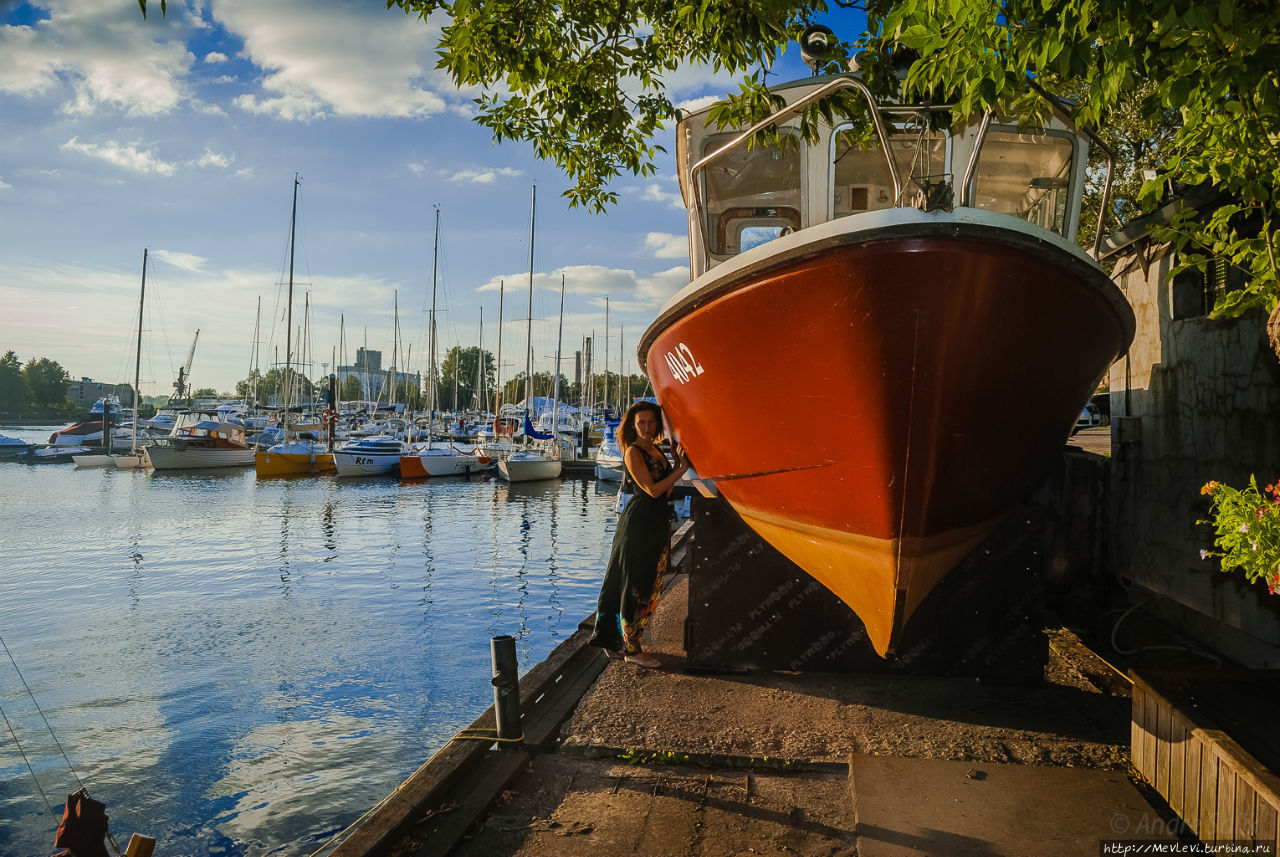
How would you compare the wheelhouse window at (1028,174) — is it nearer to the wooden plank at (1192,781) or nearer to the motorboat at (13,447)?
the wooden plank at (1192,781)

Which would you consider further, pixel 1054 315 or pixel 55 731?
pixel 55 731

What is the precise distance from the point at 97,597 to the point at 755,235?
11.5 metres

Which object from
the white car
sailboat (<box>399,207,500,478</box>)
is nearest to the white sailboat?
sailboat (<box>399,207,500,478</box>)

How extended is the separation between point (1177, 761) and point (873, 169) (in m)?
3.82

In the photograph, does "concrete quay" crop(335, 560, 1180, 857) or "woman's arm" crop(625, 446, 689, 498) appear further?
"woman's arm" crop(625, 446, 689, 498)

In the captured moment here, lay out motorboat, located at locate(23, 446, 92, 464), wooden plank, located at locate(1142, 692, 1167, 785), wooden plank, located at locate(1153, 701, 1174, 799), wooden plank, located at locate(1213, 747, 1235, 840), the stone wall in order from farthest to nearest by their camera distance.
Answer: motorboat, located at locate(23, 446, 92, 464)
the stone wall
wooden plank, located at locate(1142, 692, 1167, 785)
wooden plank, located at locate(1153, 701, 1174, 799)
wooden plank, located at locate(1213, 747, 1235, 840)

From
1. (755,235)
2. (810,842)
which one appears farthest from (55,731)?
(755,235)

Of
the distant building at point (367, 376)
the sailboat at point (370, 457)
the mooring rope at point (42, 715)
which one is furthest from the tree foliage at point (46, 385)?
the mooring rope at point (42, 715)

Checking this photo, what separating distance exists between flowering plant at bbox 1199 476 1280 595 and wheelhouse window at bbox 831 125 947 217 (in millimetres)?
2498

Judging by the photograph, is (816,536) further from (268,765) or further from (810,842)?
(268,765)

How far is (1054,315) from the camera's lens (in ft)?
12.9

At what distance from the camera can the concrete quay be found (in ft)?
10.2

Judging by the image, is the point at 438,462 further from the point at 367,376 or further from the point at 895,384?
the point at 367,376

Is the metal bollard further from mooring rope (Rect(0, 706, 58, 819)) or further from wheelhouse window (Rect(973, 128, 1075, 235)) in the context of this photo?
wheelhouse window (Rect(973, 128, 1075, 235))
